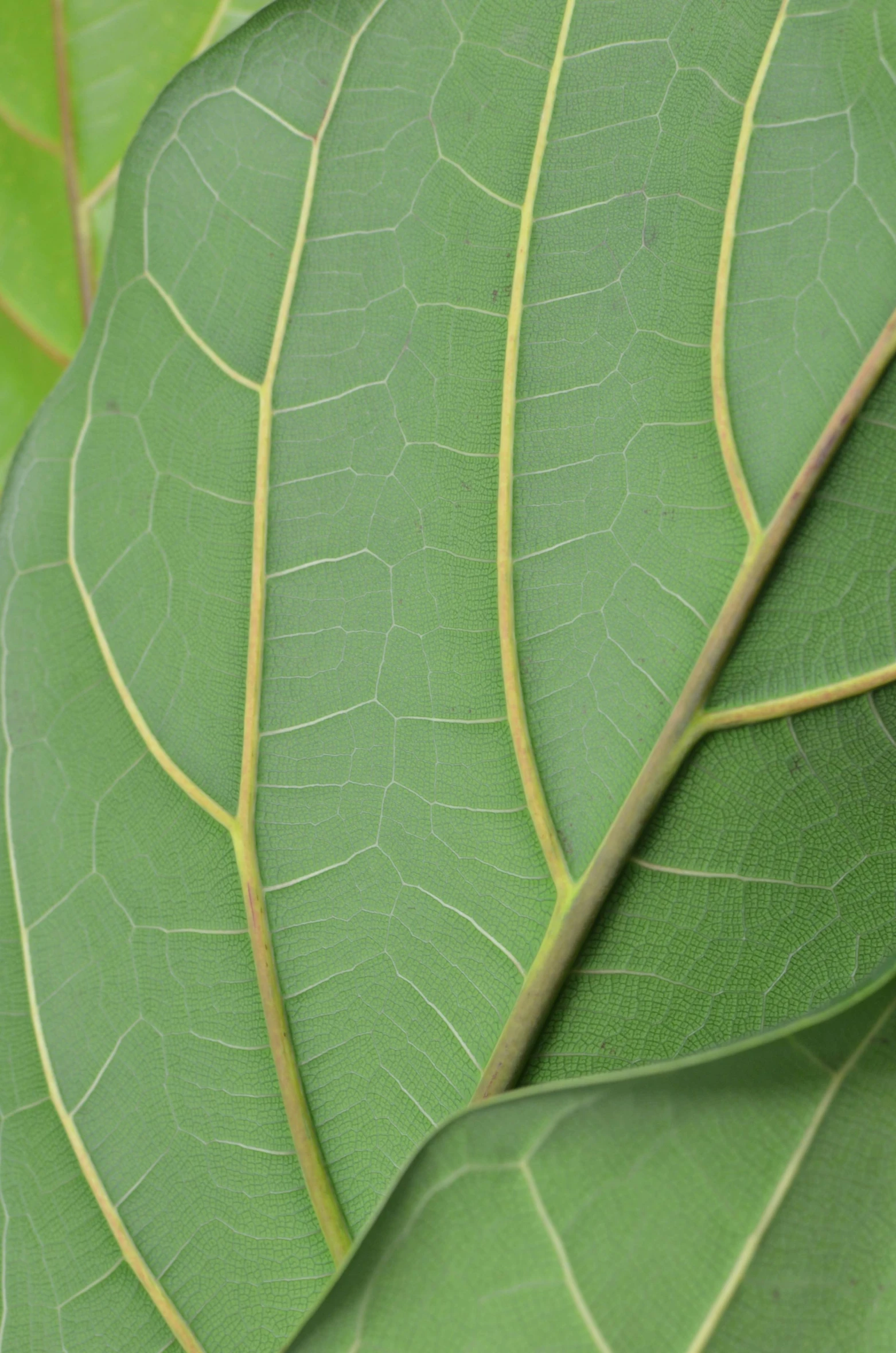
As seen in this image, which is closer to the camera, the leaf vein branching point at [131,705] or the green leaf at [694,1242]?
the green leaf at [694,1242]

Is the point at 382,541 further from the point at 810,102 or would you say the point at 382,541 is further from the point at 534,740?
the point at 810,102

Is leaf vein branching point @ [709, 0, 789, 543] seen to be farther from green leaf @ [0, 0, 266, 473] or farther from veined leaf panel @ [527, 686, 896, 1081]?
green leaf @ [0, 0, 266, 473]

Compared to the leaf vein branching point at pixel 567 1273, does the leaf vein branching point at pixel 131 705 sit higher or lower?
higher

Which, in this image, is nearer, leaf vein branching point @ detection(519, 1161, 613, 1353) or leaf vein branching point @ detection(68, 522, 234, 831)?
leaf vein branching point @ detection(519, 1161, 613, 1353)

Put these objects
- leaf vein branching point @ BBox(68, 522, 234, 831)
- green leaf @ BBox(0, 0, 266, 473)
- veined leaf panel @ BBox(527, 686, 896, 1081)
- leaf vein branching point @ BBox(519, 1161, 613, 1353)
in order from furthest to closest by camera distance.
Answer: green leaf @ BBox(0, 0, 266, 473)
leaf vein branching point @ BBox(68, 522, 234, 831)
veined leaf panel @ BBox(527, 686, 896, 1081)
leaf vein branching point @ BBox(519, 1161, 613, 1353)

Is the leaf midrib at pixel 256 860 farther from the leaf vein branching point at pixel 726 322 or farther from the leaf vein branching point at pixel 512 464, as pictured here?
the leaf vein branching point at pixel 726 322

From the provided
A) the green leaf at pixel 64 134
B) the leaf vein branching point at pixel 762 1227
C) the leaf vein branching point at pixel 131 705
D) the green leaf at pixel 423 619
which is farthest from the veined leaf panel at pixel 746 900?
the green leaf at pixel 64 134

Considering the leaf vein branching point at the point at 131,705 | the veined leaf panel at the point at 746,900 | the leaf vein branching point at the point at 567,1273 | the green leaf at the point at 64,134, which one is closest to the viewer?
the leaf vein branching point at the point at 567,1273

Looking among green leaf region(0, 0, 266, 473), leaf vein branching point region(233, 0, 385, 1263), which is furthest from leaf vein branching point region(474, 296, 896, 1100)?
green leaf region(0, 0, 266, 473)
